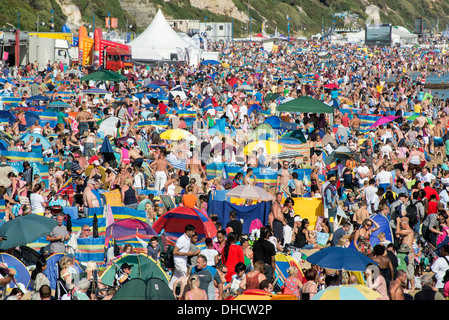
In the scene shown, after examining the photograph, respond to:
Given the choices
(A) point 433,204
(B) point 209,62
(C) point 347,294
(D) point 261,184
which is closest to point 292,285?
(C) point 347,294

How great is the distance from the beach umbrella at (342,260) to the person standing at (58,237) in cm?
314

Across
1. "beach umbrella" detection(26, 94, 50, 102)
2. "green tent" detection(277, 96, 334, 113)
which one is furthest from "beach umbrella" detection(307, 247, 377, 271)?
"beach umbrella" detection(26, 94, 50, 102)

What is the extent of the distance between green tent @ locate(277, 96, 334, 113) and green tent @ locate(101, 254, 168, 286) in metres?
10.8

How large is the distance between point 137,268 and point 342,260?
2288 mm

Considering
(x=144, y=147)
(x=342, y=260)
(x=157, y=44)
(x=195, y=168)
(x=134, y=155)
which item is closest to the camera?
(x=342, y=260)

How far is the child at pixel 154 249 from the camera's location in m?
8.80

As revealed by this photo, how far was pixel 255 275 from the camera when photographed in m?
7.58

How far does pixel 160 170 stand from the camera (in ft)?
42.7

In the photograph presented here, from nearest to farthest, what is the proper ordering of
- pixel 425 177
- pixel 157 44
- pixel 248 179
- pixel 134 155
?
pixel 248 179 → pixel 425 177 → pixel 134 155 → pixel 157 44

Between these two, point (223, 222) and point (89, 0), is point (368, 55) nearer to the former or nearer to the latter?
point (89, 0)

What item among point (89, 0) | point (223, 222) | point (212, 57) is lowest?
point (223, 222)

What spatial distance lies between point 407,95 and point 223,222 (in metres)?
17.0

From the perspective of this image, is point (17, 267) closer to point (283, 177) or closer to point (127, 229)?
point (127, 229)
